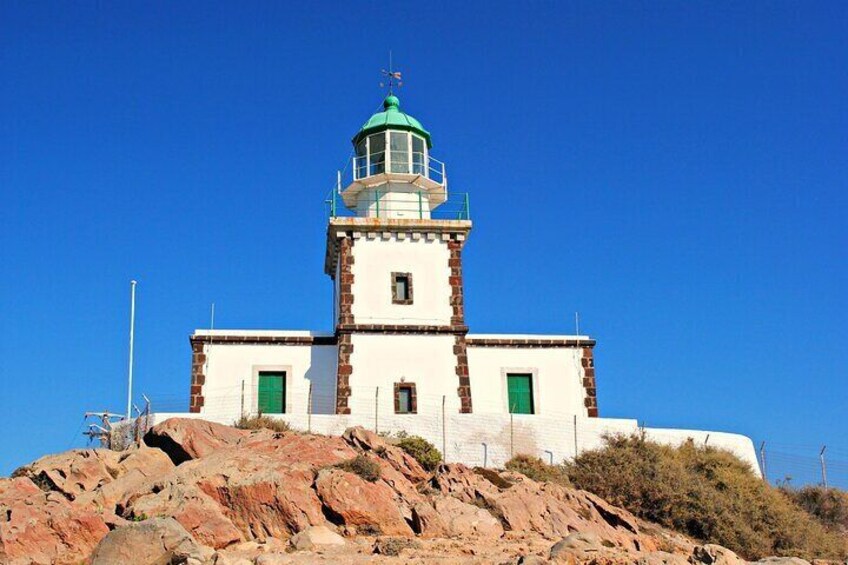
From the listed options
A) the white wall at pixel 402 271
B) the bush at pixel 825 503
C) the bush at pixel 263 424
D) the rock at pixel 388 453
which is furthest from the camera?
the white wall at pixel 402 271

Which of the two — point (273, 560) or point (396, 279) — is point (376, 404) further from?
point (273, 560)

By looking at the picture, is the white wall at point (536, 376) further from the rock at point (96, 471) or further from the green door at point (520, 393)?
the rock at point (96, 471)

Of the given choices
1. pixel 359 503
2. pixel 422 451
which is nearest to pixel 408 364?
pixel 422 451

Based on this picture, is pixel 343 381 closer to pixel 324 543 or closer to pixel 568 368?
pixel 568 368

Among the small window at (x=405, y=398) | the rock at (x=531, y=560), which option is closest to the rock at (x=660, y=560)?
the rock at (x=531, y=560)

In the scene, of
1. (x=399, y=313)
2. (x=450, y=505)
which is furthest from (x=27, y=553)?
(x=399, y=313)

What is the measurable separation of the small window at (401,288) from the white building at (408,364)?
3 centimetres

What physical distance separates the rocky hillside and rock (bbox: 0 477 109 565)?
20 millimetres

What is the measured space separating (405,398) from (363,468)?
8.82 meters

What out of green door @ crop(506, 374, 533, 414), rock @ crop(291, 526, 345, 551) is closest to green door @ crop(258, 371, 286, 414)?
green door @ crop(506, 374, 533, 414)

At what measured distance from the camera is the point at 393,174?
30.4 meters

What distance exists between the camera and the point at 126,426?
86.1ft

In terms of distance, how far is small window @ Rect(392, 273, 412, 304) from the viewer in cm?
2889

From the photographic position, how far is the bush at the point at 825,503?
2677 centimetres
